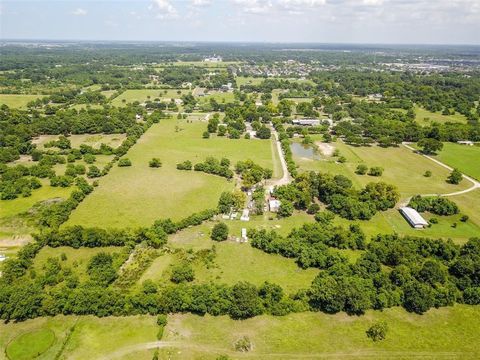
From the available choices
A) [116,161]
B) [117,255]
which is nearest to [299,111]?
[116,161]

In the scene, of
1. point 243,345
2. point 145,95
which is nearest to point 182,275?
point 243,345

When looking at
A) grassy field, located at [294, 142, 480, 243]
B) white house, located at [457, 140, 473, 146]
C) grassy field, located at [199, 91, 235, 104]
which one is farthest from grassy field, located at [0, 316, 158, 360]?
grassy field, located at [199, 91, 235, 104]

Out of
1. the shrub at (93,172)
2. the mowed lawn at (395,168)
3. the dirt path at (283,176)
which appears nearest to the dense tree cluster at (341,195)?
the dirt path at (283,176)

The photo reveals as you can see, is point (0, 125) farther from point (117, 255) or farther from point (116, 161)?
point (117, 255)

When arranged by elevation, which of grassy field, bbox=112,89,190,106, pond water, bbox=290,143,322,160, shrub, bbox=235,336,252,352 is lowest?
grassy field, bbox=112,89,190,106

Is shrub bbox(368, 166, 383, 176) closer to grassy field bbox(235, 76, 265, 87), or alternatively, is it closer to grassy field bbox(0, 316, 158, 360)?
grassy field bbox(0, 316, 158, 360)

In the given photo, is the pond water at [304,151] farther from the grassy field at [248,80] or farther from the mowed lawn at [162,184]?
the grassy field at [248,80]
